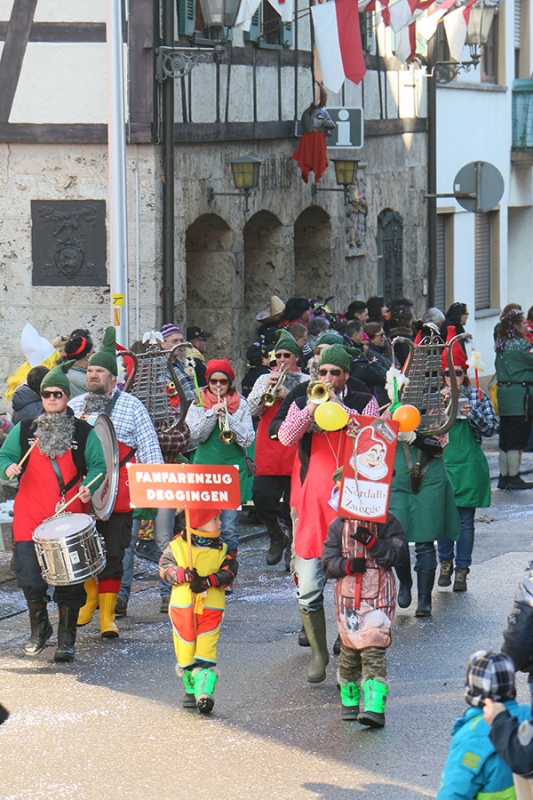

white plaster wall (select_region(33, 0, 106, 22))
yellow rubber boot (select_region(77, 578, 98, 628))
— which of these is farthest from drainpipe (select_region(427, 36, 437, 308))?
yellow rubber boot (select_region(77, 578, 98, 628))

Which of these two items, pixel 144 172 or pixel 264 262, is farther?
pixel 264 262

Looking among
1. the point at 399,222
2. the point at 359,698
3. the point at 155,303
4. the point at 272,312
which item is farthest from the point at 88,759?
the point at 399,222

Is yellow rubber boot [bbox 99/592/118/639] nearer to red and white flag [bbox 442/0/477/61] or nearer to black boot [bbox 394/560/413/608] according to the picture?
black boot [bbox 394/560/413/608]

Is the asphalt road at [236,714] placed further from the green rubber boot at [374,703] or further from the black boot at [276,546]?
the black boot at [276,546]

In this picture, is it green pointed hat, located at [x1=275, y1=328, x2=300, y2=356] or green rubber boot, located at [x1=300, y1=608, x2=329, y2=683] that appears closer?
green rubber boot, located at [x1=300, y1=608, x2=329, y2=683]

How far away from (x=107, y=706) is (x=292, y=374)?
152 inches

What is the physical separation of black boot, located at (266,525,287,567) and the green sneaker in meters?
3.98

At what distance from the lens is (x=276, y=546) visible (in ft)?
39.2

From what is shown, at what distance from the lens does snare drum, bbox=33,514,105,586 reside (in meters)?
8.66

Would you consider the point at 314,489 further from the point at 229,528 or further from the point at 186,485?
the point at 229,528

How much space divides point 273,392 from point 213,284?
23.2ft

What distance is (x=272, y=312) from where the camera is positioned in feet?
56.5

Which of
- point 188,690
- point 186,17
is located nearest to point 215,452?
point 188,690

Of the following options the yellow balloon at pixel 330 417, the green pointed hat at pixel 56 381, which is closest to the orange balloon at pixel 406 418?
the yellow balloon at pixel 330 417
